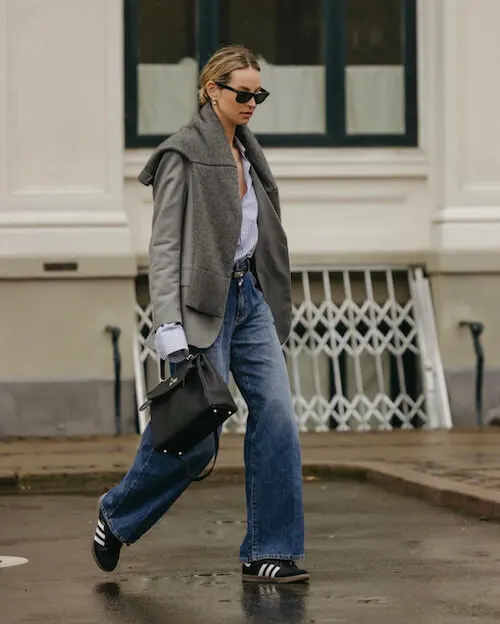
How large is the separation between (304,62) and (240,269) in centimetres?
950

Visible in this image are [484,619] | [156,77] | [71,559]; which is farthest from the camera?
[156,77]

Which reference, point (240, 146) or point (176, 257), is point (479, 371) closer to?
point (240, 146)

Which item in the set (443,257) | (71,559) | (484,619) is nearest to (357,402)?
(443,257)

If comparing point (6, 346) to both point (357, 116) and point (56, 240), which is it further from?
point (357, 116)

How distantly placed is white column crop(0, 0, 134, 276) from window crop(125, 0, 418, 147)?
0.88 m

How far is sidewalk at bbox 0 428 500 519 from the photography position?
36.4ft

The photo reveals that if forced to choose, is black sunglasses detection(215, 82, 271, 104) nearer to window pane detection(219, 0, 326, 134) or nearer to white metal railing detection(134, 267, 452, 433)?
white metal railing detection(134, 267, 452, 433)

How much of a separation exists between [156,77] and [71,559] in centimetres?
870

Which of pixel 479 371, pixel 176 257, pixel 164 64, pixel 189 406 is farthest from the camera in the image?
pixel 164 64

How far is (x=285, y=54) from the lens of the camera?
17.0 meters

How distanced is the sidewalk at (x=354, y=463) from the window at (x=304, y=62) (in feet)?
9.93

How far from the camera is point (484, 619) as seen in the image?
6.66 m

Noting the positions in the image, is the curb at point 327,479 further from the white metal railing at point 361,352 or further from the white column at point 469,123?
the white column at point 469,123

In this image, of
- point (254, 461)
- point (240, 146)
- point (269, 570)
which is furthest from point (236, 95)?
point (269, 570)
